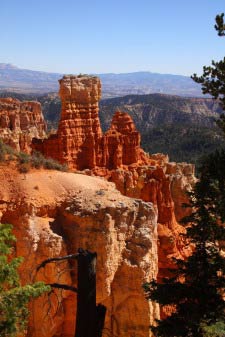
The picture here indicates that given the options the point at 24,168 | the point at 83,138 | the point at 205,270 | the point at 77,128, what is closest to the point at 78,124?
the point at 77,128

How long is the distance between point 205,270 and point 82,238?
15.1 ft

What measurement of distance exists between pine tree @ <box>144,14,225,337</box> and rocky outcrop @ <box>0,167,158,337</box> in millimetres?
3815

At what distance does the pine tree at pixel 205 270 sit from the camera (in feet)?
25.7

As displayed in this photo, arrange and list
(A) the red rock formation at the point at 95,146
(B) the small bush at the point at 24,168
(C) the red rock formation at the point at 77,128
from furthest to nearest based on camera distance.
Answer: (C) the red rock formation at the point at 77,128 → (A) the red rock formation at the point at 95,146 → (B) the small bush at the point at 24,168

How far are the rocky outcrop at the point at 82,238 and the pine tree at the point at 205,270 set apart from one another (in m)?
3.82

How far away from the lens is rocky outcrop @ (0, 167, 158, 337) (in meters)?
11.8

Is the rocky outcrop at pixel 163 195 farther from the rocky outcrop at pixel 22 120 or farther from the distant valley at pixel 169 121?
the rocky outcrop at pixel 22 120

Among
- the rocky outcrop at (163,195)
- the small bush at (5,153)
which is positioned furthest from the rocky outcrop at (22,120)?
the small bush at (5,153)

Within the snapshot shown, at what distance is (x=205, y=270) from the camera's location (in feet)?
27.3

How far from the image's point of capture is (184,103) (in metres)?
152

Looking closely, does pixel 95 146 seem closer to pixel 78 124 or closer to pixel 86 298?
pixel 78 124

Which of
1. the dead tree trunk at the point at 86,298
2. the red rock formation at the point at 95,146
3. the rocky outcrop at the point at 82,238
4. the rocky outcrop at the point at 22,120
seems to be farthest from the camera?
the rocky outcrop at the point at 22,120

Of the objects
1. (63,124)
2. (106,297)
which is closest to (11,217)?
(106,297)

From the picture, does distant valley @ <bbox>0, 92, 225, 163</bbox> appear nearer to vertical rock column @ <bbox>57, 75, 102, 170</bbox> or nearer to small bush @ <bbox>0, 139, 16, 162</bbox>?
vertical rock column @ <bbox>57, 75, 102, 170</bbox>
